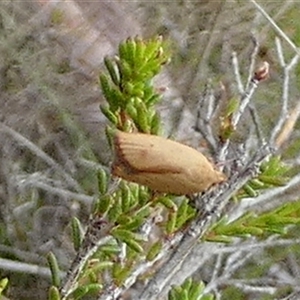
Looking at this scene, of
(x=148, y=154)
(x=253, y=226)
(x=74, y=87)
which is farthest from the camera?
(x=74, y=87)

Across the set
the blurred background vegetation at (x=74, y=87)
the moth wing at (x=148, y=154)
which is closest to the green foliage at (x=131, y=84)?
the moth wing at (x=148, y=154)

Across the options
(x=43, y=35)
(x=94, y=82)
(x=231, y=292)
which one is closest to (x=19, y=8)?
(x=43, y=35)

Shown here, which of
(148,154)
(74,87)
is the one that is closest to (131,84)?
(148,154)

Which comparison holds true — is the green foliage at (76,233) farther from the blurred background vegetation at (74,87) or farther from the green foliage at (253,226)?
the blurred background vegetation at (74,87)

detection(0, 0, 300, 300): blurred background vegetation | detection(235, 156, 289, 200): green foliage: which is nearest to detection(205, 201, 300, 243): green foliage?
detection(235, 156, 289, 200): green foliage

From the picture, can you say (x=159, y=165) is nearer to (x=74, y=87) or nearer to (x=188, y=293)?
(x=188, y=293)

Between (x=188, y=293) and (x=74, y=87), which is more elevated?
(x=188, y=293)

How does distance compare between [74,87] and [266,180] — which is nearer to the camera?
[266,180]
